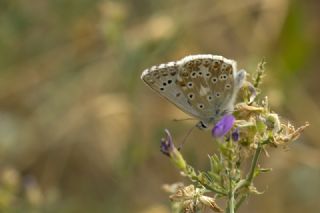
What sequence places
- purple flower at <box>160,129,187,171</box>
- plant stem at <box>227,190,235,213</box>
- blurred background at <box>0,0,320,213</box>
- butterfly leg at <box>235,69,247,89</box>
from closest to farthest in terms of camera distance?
plant stem at <box>227,190,235,213</box> < purple flower at <box>160,129,187,171</box> < butterfly leg at <box>235,69,247,89</box> < blurred background at <box>0,0,320,213</box>

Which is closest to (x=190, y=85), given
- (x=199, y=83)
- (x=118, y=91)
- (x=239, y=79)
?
(x=199, y=83)

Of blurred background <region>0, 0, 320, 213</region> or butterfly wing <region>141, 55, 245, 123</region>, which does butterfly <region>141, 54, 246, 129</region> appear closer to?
butterfly wing <region>141, 55, 245, 123</region>

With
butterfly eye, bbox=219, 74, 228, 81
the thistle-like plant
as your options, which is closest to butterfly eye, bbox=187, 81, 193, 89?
Answer: butterfly eye, bbox=219, 74, 228, 81

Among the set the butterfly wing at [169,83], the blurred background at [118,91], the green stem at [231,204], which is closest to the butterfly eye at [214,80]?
the butterfly wing at [169,83]

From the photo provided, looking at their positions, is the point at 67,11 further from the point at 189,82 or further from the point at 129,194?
the point at 189,82

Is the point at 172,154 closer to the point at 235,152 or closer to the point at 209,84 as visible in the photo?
the point at 235,152
